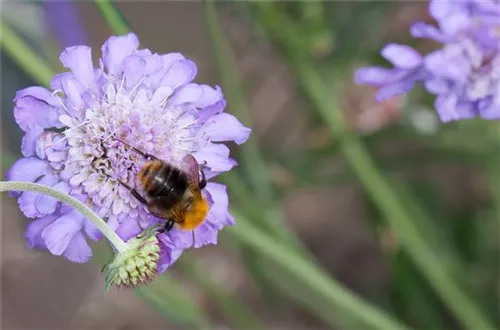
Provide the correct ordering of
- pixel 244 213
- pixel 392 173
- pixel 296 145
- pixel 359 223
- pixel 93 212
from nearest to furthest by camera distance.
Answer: pixel 93 212, pixel 244 213, pixel 392 173, pixel 296 145, pixel 359 223

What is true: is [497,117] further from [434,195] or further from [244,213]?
[434,195]

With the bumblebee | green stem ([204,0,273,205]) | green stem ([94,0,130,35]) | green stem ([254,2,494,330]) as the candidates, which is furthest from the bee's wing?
green stem ([254,2,494,330])

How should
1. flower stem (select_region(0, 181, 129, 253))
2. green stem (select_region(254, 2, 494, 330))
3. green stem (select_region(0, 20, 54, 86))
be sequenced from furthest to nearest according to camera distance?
green stem (select_region(254, 2, 494, 330)) → green stem (select_region(0, 20, 54, 86)) → flower stem (select_region(0, 181, 129, 253))

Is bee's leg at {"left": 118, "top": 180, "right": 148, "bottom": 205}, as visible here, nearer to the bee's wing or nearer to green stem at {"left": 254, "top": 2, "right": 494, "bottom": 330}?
the bee's wing

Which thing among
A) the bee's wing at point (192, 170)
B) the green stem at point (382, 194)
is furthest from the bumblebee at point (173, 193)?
the green stem at point (382, 194)

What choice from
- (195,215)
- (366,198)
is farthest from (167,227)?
(366,198)

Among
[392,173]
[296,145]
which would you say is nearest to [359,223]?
[296,145]

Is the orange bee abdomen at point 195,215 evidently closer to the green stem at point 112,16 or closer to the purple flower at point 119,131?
the purple flower at point 119,131
